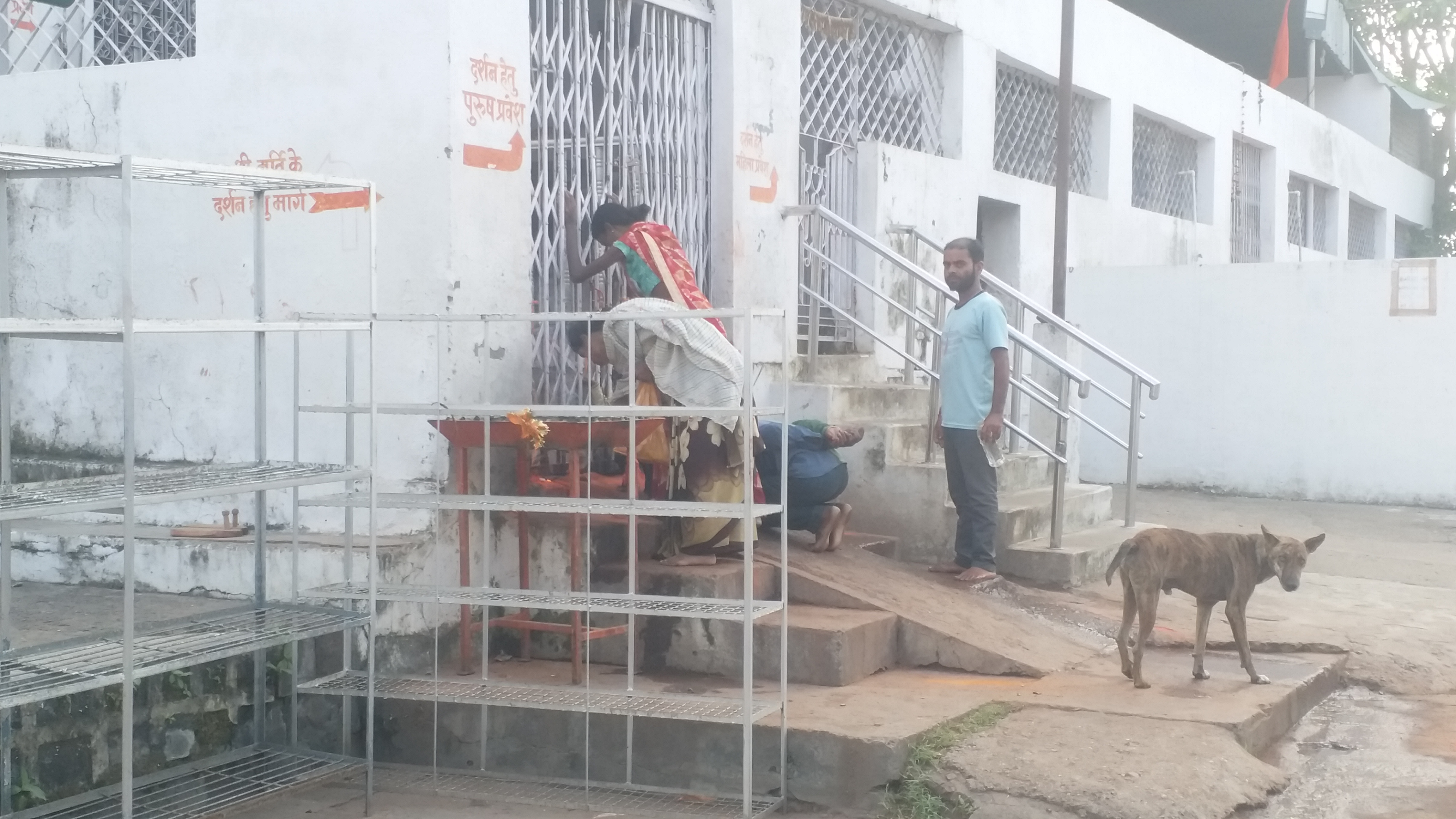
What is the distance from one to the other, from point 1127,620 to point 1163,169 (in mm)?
9425

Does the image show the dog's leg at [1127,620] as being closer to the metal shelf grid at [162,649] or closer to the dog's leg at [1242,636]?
the dog's leg at [1242,636]

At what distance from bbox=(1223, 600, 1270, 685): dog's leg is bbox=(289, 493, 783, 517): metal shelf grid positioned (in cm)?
191

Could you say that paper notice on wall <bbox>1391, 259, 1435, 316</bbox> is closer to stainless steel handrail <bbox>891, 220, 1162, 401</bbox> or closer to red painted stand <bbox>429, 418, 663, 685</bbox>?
stainless steel handrail <bbox>891, 220, 1162, 401</bbox>

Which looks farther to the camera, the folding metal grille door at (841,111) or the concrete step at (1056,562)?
the folding metal grille door at (841,111)

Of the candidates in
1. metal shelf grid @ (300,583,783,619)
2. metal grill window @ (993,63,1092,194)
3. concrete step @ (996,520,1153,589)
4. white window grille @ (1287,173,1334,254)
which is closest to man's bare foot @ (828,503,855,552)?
concrete step @ (996,520,1153,589)

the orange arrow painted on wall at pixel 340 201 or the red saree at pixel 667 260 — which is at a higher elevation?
the orange arrow painted on wall at pixel 340 201

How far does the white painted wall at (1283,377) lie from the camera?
35.8 feet

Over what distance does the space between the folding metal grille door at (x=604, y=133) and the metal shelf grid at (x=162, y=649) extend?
61.0 inches

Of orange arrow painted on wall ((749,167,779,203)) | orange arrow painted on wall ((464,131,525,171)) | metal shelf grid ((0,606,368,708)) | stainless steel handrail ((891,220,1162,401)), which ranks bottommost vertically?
metal shelf grid ((0,606,368,708))

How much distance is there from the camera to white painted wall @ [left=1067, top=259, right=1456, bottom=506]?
10922mm

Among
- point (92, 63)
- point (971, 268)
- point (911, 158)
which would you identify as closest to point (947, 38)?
point (911, 158)

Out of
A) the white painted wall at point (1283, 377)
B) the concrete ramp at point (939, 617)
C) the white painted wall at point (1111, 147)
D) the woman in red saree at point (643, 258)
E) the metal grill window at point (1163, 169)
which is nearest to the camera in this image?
the concrete ramp at point (939, 617)

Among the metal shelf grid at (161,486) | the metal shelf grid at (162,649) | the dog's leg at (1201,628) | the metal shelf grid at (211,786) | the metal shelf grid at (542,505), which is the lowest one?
the metal shelf grid at (211,786)

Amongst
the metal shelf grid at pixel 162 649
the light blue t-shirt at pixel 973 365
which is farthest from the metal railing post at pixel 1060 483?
the metal shelf grid at pixel 162 649
